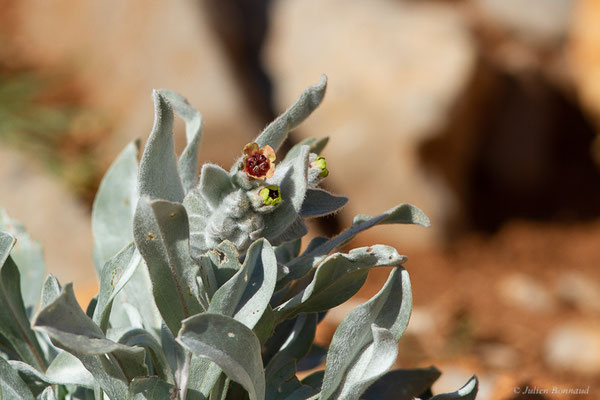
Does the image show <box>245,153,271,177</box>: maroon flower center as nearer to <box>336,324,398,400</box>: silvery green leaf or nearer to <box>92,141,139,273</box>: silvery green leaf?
<box>336,324,398,400</box>: silvery green leaf

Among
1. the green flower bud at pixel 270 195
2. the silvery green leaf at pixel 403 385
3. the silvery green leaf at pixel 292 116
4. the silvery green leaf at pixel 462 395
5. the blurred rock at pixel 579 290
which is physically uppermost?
the silvery green leaf at pixel 292 116

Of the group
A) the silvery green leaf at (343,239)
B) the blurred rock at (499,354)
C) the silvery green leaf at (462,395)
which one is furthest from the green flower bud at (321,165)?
the blurred rock at (499,354)

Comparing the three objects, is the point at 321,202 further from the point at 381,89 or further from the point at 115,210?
the point at 381,89

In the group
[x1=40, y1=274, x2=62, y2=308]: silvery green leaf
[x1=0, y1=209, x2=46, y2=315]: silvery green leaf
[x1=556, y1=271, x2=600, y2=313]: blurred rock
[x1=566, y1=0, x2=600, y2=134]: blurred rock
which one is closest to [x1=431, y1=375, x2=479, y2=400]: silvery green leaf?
[x1=40, y1=274, x2=62, y2=308]: silvery green leaf

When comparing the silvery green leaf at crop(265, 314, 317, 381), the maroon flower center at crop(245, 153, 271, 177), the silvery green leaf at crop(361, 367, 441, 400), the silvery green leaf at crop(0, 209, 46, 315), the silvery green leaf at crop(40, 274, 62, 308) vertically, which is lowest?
the silvery green leaf at crop(361, 367, 441, 400)

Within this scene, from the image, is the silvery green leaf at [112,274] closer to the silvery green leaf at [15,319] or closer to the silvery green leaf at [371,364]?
the silvery green leaf at [15,319]

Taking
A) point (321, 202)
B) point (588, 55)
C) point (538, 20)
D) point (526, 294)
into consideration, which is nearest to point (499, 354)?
point (526, 294)

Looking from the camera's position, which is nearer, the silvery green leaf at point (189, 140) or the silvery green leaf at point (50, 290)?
the silvery green leaf at point (50, 290)
